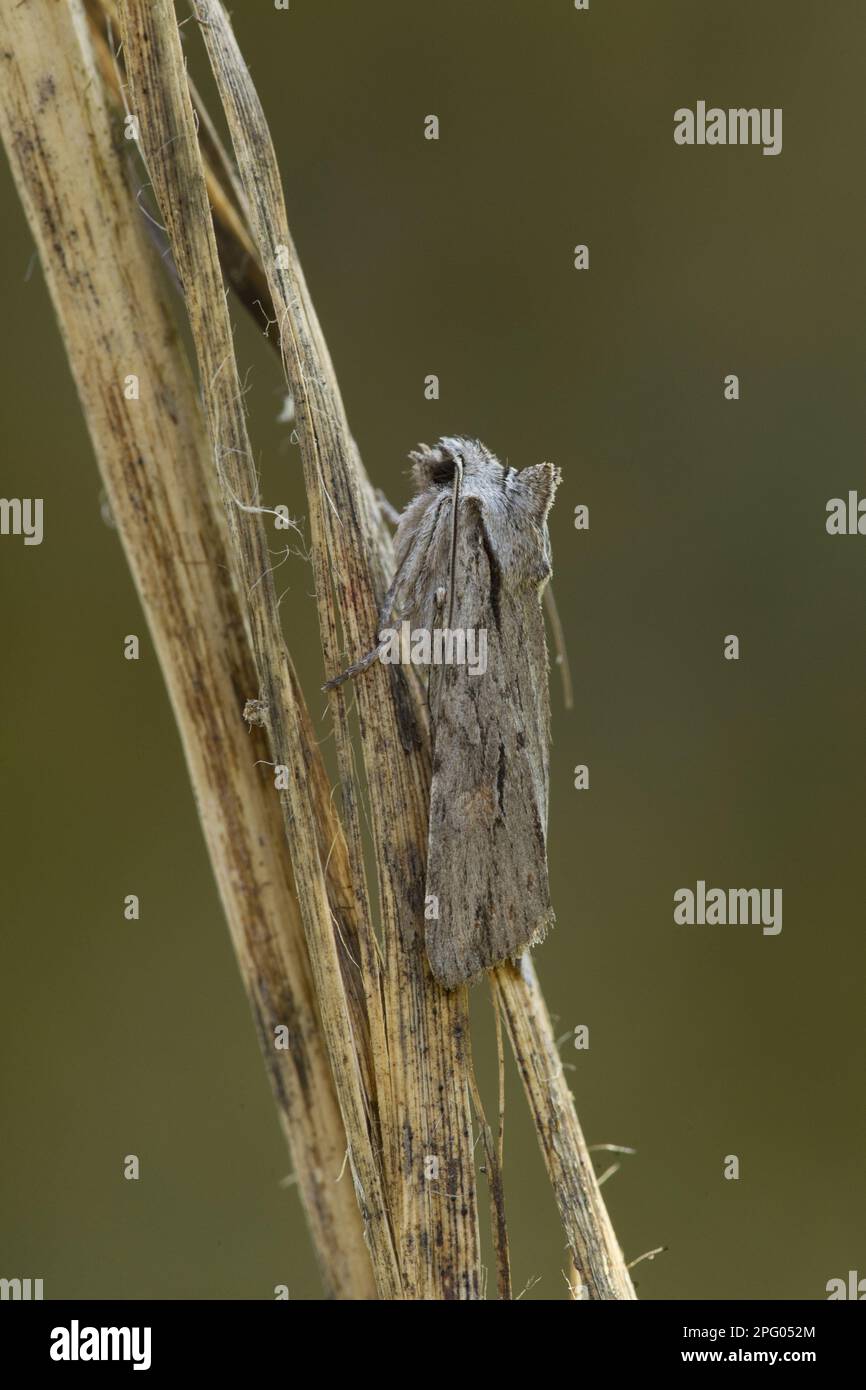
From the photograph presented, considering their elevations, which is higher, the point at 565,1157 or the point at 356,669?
the point at 356,669

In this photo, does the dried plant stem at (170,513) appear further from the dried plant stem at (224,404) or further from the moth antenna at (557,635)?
the moth antenna at (557,635)

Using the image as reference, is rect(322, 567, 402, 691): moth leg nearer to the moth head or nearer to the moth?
the moth

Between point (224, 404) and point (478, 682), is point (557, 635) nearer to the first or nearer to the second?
point (478, 682)

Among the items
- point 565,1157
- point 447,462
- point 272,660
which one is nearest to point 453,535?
Answer: point 447,462

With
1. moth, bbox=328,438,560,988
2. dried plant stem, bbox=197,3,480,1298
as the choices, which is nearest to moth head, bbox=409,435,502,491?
moth, bbox=328,438,560,988

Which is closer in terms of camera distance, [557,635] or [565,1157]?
[565,1157]
